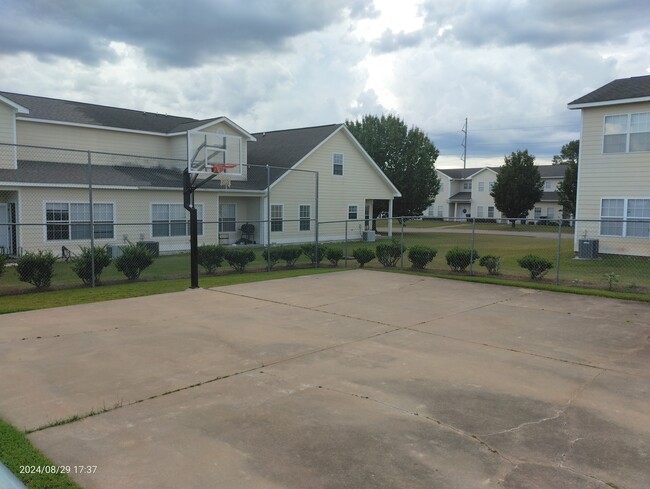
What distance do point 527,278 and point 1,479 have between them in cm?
1401

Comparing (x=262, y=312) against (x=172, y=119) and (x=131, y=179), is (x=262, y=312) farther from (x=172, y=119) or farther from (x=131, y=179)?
(x=172, y=119)

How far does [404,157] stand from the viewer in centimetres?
3641

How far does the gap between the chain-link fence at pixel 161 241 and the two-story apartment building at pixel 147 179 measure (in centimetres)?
6

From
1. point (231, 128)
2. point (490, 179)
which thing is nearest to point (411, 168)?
point (231, 128)

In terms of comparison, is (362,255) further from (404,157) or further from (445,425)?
(404,157)

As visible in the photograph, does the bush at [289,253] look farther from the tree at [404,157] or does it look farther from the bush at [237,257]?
the tree at [404,157]

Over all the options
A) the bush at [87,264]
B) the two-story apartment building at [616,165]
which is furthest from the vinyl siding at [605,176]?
the bush at [87,264]

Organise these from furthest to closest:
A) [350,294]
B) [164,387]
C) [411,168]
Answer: [411,168], [350,294], [164,387]

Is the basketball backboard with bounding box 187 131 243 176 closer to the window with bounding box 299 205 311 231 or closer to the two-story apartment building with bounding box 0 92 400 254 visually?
the two-story apartment building with bounding box 0 92 400 254

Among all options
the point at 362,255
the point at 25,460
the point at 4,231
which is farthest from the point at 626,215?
the point at 4,231

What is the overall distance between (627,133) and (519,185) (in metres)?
25.4

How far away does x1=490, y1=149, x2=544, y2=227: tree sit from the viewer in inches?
1702

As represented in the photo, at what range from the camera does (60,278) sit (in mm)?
13320

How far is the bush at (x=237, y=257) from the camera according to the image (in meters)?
14.8
